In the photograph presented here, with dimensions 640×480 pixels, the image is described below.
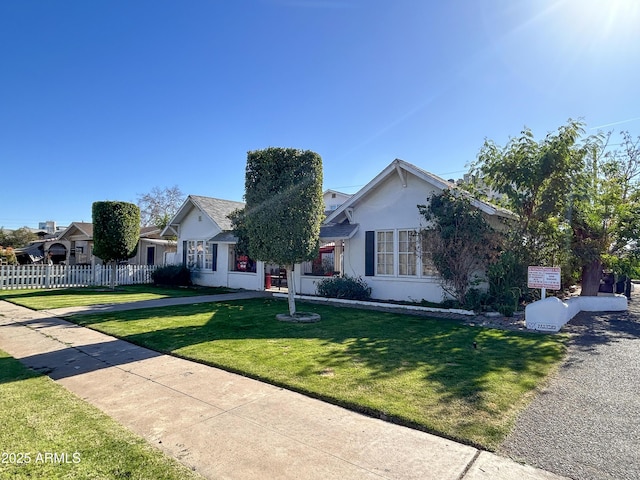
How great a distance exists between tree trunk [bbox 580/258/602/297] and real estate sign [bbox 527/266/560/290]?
498cm

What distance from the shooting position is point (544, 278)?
9.65 m

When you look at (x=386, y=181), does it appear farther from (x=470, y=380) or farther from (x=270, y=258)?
(x=470, y=380)

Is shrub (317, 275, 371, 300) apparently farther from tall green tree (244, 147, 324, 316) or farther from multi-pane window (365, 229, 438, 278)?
tall green tree (244, 147, 324, 316)

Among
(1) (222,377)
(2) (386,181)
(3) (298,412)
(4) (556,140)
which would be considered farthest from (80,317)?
(4) (556,140)

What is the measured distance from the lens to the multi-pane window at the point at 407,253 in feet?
44.5

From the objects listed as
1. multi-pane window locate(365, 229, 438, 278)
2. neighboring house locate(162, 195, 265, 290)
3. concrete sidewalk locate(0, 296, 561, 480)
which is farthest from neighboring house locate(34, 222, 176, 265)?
concrete sidewalk locate(0, 296, 561, 480)

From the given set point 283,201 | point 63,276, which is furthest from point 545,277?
point 63,276

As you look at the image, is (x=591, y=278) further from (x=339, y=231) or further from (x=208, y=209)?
(x=208, y=209)

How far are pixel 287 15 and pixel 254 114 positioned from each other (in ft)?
17.3

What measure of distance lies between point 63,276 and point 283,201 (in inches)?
626

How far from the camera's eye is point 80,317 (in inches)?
404

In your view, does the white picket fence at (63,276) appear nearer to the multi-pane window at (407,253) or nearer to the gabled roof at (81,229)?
the gabled roof at (81,229)

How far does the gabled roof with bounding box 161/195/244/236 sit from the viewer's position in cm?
2042

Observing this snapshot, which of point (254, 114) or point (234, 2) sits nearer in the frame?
point (234, 2)
